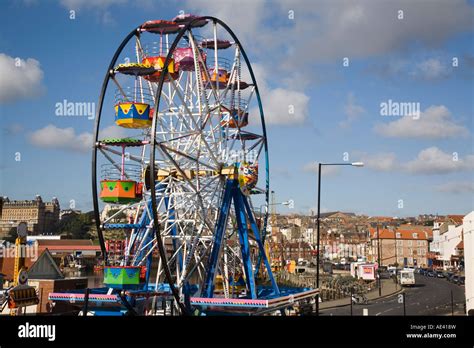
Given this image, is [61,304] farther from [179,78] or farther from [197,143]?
[179,78]

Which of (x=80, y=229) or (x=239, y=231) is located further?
(x=80, y=229)

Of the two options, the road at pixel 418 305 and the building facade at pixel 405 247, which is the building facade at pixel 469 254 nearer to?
the road at pixel 418 305

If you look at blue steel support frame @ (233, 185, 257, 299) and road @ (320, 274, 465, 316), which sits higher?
blue steel support frame @ (233, 185, 257, 299)

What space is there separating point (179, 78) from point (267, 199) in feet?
34.7

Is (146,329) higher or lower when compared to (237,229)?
lower

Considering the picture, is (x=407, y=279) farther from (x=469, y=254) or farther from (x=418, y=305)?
(x=469, y=254)

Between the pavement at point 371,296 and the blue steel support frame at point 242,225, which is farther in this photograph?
the pavement at point 371,296

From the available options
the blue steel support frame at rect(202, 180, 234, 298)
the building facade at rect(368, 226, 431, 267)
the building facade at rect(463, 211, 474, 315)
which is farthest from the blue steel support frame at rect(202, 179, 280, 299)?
the building facade at rect(368, 226, 431, 267)

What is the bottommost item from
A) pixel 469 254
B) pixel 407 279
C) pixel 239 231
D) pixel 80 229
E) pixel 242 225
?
pixel 407 279

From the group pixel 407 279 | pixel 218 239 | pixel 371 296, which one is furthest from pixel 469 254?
pixel 407 279

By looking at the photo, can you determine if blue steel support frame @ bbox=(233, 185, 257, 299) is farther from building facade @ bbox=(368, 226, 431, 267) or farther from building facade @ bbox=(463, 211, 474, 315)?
building facade @ bbox=(368, 226, 431, 267)

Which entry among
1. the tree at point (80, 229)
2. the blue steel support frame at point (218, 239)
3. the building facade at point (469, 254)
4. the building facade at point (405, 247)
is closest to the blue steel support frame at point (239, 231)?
the blue steel support frame at point (218, 239)

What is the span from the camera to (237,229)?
31.6 meters

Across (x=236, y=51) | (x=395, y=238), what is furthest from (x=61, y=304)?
(x=395, y=238)
